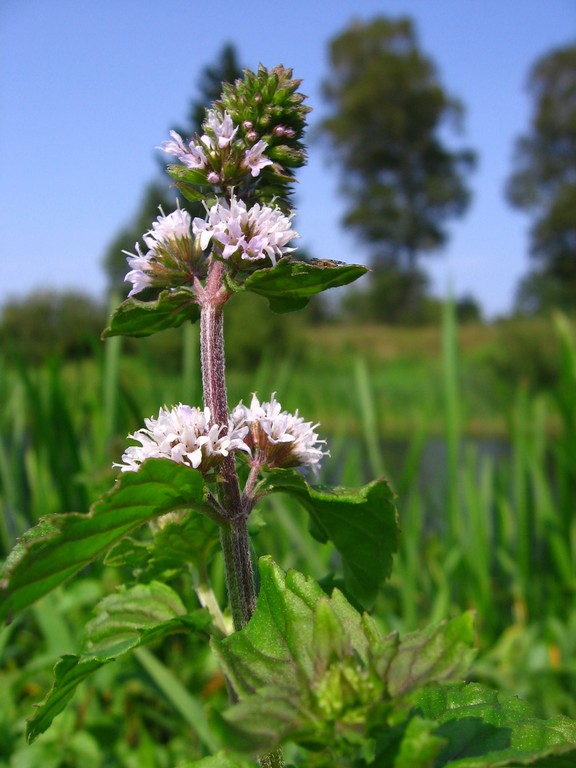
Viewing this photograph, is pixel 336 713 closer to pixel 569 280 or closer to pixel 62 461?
pixel 62 461

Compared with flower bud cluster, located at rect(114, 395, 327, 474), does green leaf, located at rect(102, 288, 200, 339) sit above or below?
above

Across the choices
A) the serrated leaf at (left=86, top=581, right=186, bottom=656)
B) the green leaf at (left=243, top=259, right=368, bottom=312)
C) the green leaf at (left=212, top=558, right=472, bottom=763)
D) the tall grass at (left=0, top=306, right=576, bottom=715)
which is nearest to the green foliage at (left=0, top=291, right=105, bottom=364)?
the tall grass at (left=0, top=306, right=576, bottom=715)

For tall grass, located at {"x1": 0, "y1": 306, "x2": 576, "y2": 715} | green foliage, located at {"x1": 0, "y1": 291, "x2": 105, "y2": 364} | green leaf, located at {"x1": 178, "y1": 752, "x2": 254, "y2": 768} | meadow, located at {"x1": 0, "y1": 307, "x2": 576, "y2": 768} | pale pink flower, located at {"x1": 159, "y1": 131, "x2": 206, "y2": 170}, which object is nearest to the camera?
green leaf, located at {"x1": 178, "y1": 752, "x2": 254, "y2": 768}

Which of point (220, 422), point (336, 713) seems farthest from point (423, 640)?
point (220, 422)

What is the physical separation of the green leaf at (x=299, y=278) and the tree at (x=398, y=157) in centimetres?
2057

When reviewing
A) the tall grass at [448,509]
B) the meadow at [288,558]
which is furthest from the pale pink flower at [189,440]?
the tall grass at [448,509]

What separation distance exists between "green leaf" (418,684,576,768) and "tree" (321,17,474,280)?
20.6 meters

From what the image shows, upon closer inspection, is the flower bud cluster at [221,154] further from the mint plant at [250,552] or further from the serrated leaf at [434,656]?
the serrated leaf at [434,656]

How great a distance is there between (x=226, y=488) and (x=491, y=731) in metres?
0.22

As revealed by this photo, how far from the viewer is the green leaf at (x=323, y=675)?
0.33 metres

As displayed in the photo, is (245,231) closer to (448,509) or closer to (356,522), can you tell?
(356,522)

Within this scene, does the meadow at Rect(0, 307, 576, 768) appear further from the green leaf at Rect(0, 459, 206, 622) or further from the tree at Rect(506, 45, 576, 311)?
the tree at Rect(506, 45, 576, 311)

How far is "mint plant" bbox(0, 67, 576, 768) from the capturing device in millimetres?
350

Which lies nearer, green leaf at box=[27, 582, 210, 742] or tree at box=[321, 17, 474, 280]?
green leaf at box=[27, 582, 210, 742]
